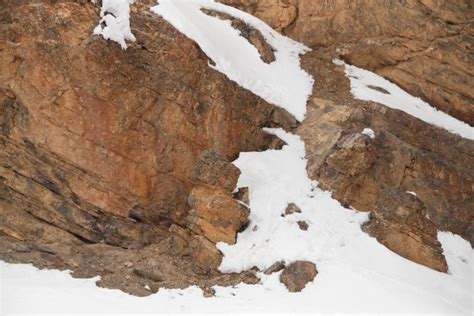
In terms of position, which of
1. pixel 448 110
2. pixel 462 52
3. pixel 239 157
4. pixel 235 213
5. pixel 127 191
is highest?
pixel 462 52

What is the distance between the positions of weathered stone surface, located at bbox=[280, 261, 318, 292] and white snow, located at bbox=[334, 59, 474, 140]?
308 inches

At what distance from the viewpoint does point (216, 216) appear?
1276 centimetres

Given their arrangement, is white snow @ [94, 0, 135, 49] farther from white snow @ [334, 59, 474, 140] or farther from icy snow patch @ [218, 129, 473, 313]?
white snow @ [334, 59, 474, 140]

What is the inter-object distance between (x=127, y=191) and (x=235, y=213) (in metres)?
2.94

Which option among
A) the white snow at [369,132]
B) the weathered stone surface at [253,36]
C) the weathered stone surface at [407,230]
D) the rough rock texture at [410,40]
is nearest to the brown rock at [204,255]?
the weathered stone surface at [407,230]

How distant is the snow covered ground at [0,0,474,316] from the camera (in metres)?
10.5

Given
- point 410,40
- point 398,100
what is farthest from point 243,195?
point 410,40

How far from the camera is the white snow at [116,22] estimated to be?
1423cm

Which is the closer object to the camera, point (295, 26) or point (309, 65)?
point (309, 65)

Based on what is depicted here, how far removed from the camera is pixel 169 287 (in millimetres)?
11336

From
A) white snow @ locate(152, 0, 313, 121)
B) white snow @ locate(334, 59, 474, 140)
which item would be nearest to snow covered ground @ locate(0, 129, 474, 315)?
white snow @ locate(152, 0, 313, 121)

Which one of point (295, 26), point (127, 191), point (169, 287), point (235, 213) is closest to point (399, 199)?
point (235, 213)

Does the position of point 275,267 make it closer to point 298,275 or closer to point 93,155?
point 298,275

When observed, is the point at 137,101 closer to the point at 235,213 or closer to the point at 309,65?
the point at 235,213
